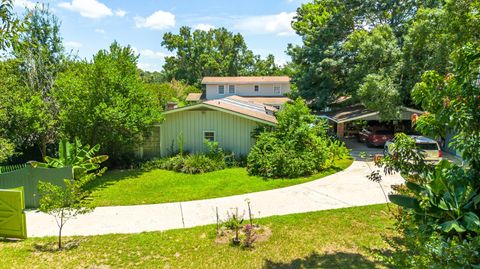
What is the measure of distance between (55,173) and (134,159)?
6.60m

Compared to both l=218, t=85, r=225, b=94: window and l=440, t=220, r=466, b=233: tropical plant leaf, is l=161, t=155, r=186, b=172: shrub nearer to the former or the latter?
l=440, t=220, r=466, b=233: tropical plant leaf

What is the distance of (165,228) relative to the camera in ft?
29.8

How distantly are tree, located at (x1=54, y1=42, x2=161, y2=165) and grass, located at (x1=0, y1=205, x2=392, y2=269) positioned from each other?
23.7 feet

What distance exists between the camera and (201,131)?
59.2ft

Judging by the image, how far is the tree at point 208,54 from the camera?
57875 millimetres

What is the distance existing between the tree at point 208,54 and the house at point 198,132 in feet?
131

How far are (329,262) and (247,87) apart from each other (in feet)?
117

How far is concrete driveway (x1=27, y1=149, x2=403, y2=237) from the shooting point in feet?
30.5

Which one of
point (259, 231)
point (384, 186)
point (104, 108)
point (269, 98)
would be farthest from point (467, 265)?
point (269, 98)

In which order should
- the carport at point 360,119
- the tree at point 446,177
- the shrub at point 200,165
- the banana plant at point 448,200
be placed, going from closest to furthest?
the tree at point 446,177 < the banana plant at point 448,200 < the shrub at point 200,165 < the carport at point 360,119

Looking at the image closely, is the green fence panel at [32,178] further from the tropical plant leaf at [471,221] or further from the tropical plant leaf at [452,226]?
the tropical plant leaf at [471,221]

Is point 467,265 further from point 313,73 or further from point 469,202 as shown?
point 313,73

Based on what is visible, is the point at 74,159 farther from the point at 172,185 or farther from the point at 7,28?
the point at 7,28

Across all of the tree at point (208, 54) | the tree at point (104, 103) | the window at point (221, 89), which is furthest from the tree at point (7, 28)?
the tree at point (208, 54)
